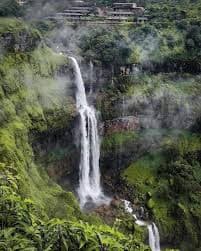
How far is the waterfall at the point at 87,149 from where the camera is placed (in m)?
34.0

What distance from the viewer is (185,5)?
51.9 m

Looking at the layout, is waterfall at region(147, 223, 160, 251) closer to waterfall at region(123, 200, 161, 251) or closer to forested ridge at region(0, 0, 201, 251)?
waterfall at region(123, 200, 161, 251)

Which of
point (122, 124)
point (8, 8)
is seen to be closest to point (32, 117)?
point (122, 124)

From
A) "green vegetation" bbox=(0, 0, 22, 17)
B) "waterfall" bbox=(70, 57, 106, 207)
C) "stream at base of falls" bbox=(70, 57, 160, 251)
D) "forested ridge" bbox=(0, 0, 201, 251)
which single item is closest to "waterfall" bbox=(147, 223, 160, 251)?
"forested ridge" bbox=(0, 0, 201, 251)

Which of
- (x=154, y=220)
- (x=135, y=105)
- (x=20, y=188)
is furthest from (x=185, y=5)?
(x=20, y=188)

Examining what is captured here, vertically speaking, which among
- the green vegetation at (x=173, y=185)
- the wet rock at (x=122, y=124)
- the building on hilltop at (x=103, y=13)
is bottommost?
the green vegetation at (x=173, y=185)

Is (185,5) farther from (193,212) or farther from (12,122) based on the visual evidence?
(12,122)

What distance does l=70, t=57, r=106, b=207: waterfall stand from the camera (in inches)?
1337

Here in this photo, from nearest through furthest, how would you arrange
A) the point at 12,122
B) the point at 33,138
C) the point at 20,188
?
the point at 20,188 < the point at 12,122 < the point at 33,138

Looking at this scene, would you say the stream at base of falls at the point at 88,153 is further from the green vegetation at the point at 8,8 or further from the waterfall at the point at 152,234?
the green vegetation at the point at 8,8

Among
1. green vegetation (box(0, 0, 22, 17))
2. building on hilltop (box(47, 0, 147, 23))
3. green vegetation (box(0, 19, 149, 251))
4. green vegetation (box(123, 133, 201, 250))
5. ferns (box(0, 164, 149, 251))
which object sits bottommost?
green vegetation (box(123, 133, 201, 250))

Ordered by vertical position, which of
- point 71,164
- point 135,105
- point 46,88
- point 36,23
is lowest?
→ point 71,164

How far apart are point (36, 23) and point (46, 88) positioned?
11.3m

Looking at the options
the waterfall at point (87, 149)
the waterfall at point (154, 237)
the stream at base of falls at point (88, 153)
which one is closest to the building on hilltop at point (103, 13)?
the stream at base of falls at point (88, 153)
